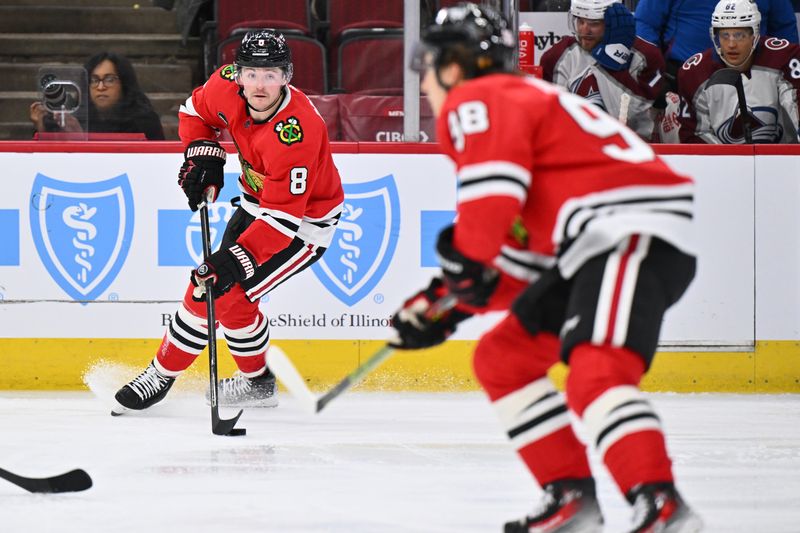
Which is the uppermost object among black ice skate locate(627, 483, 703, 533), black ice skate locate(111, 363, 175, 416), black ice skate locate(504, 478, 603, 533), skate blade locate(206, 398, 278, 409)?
black ice skate locate(627, 483, 703, 533)

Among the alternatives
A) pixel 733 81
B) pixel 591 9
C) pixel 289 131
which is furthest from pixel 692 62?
pixel 289 131

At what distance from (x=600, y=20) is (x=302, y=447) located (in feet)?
7.42

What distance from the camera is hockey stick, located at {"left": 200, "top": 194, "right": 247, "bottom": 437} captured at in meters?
3.90

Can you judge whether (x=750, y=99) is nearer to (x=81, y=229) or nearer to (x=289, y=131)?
(x=289, y=131)

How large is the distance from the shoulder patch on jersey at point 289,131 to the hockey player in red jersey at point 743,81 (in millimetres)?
1598

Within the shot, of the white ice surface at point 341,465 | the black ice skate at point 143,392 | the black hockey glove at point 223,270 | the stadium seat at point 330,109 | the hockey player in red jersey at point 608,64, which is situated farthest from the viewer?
the hockey player in red jersey at point 608,64

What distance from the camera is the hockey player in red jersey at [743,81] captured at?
497 cm

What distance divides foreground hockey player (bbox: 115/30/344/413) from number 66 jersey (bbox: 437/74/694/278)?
186 centimetres

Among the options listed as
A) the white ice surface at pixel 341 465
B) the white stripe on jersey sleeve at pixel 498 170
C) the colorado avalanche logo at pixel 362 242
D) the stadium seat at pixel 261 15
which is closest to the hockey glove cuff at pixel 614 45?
the colorado avalanche logo at pixel 362 242

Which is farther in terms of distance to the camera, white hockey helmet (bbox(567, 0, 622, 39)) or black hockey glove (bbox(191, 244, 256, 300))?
white hockey helmet (bbox(567, 0, 622, 39))

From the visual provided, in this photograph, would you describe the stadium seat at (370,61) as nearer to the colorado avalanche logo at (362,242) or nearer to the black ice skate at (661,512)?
the colorado avalanche logo at (362,242)

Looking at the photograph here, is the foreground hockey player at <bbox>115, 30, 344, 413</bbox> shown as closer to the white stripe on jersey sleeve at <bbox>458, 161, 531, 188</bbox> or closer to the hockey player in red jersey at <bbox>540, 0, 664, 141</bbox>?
the hockey player in red jersey at <bbox>540, 0, 664, 141</bbox>

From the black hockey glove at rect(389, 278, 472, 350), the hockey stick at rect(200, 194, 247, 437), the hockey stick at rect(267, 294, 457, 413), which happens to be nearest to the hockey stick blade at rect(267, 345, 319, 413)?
the hockey stick at rect(267, 294, 457, 413)

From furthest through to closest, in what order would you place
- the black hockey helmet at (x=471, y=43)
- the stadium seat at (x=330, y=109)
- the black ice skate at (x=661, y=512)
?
the stadium seat at (x=330, y=109) < the black hockey helmet at (x=471, y=43) < the black ice skate at (x=661, y=512)
